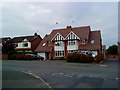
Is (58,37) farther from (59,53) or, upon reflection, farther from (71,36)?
(59,53)

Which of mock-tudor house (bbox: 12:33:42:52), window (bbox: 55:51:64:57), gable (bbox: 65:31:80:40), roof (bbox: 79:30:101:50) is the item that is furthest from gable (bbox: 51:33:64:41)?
mock-tudor house (bbox: 12:33:42:52)

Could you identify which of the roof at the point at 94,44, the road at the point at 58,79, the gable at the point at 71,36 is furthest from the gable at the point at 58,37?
the road at the point at 58,79

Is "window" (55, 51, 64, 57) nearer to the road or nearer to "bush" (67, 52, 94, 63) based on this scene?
"bush" (67, 52, 94, 63)

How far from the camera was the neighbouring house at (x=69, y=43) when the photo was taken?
33312 mm

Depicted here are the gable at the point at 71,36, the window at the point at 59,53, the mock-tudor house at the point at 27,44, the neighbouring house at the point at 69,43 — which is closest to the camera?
the neighbouring house at the point at 69,43

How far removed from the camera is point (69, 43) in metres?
34.8

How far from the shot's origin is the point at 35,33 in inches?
1876

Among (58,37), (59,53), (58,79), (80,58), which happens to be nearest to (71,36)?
(58,37)

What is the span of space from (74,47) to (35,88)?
27.5 m

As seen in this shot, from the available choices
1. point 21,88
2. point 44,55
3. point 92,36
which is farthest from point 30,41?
point 21,88

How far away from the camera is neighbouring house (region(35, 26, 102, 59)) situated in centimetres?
3331

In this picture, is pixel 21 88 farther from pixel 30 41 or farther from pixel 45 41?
pixel 30 41

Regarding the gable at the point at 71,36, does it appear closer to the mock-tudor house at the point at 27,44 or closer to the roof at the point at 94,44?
the roof at the point at 94,44

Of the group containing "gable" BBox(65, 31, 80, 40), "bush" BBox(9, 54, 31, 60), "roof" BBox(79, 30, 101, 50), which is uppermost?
"gable" BBox(65, 31, 80, 40)
